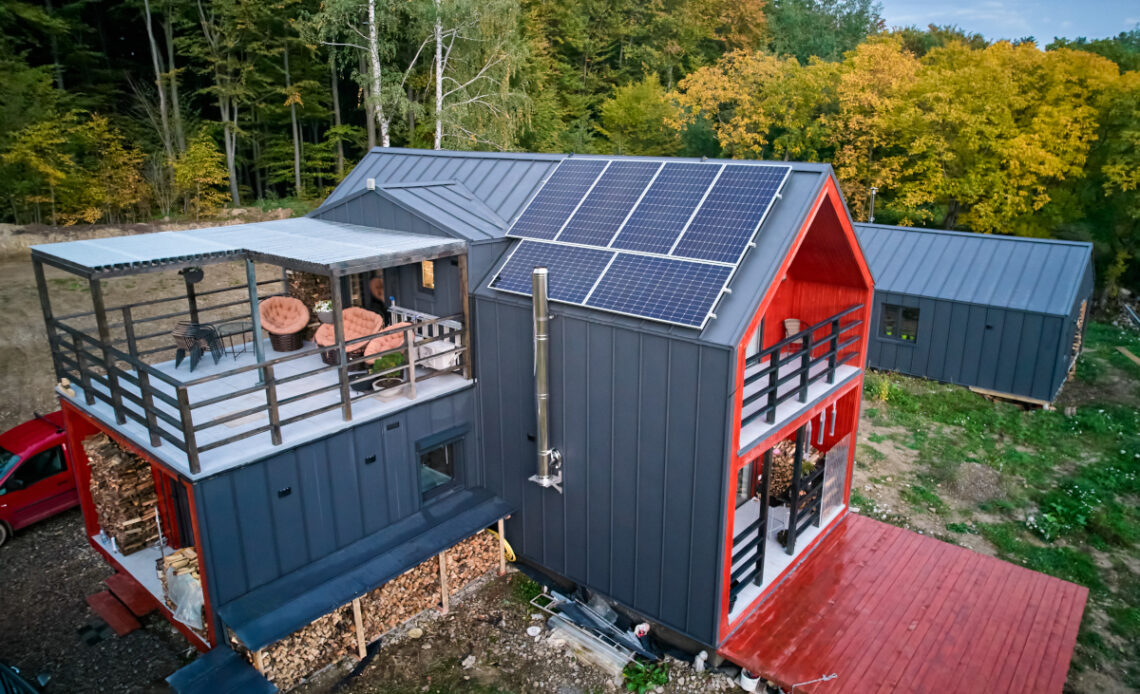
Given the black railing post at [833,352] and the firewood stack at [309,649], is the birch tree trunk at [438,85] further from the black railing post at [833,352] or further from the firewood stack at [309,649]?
the firewood stack at [309,649]

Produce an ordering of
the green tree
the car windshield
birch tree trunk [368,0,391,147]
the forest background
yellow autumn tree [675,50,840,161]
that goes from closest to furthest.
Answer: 1. the car windshield
2. the forest background
3. birch tree trunk [368,0,391,147]
4. yellow autumn tree [675,50,840,161]
5. the green tree

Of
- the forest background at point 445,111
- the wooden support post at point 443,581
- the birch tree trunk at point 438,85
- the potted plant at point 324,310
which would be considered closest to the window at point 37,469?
the potted plant at point 324,310

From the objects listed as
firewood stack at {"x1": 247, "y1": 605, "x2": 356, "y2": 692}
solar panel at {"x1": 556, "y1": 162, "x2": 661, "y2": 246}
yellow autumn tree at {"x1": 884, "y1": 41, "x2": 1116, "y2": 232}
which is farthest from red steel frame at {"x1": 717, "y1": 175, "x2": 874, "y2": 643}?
yellow autumn tree at {"x1": 884, "y1": 41, "x2": 1116, "y2": 232}

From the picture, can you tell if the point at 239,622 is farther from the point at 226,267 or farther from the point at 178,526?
the point at 226,267

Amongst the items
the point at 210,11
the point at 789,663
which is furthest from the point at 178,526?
the point at 210,11

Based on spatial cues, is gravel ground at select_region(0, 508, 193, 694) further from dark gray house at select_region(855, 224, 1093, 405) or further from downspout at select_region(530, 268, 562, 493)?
dark gray house at select_region(855, 224, 1093, 405)

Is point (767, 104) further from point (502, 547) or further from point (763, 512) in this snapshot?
point (502, 547)

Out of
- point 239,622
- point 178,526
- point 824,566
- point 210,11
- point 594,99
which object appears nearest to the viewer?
point 239,622
